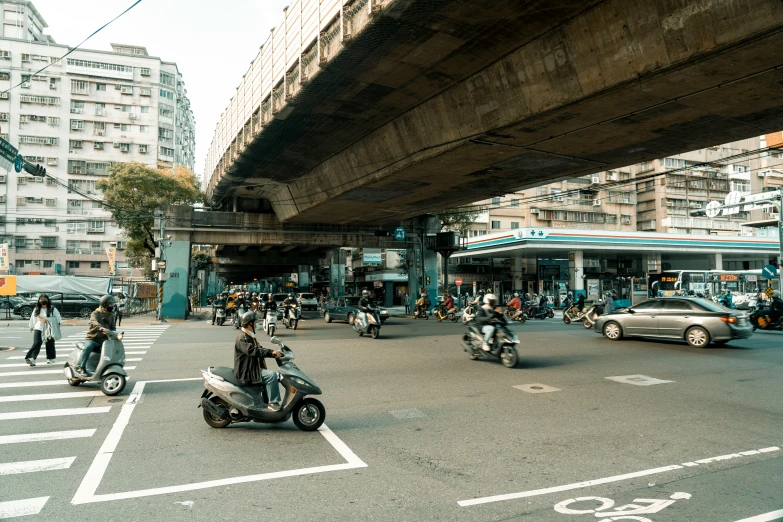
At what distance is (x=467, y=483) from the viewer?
502 centimetres

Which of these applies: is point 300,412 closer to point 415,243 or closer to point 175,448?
point 175,448

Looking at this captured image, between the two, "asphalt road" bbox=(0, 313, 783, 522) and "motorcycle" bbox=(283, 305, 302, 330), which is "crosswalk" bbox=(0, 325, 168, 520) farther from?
"motorcycle" bbox=(283, 305, 302, 330)

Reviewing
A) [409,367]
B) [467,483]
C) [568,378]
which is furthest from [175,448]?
[568,378]

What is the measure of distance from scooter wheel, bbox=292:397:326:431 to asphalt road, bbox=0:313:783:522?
0.42 feet

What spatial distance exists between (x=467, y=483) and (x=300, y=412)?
2724 mm

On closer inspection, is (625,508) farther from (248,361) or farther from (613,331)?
(613,331)

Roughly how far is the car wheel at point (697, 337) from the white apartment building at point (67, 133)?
61632 mm

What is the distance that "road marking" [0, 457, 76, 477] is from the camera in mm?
5363

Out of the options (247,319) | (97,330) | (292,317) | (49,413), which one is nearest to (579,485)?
(247,319)

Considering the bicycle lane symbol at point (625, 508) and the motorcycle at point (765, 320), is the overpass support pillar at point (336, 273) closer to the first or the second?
the motorcycle at point (765, 320)

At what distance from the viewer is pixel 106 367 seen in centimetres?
923

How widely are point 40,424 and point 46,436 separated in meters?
0.73

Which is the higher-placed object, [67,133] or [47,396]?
[67,133]

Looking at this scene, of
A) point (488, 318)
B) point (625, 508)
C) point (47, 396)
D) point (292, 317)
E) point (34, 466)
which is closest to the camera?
point (625, 508)
